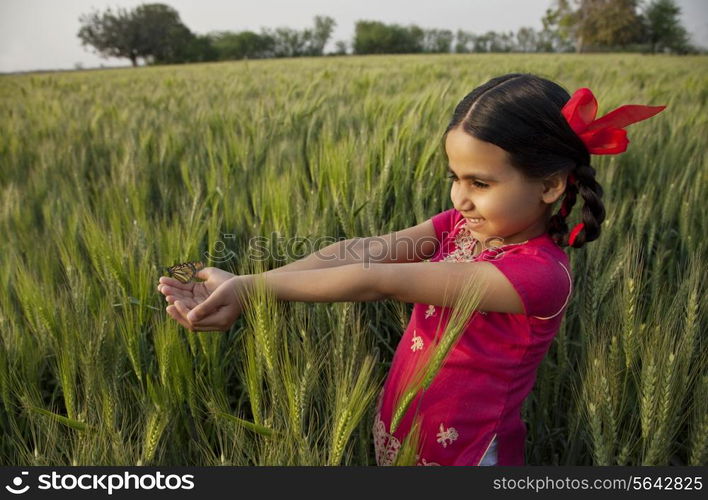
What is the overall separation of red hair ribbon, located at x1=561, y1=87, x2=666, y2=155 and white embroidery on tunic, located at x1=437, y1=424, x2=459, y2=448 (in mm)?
601

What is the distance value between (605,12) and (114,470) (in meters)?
16.1

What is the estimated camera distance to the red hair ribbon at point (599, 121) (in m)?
0.95

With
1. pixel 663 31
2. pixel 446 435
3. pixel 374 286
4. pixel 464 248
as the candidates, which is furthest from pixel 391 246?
pixel 663 31

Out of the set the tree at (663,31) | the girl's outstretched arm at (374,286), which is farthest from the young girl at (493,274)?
the tree at (663,31)

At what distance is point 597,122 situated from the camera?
0.99 m

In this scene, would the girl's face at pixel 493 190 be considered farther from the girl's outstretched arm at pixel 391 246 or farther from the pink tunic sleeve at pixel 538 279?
the girl's outstretched arm at pixel 391 246

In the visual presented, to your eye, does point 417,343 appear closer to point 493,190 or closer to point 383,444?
point 383,444

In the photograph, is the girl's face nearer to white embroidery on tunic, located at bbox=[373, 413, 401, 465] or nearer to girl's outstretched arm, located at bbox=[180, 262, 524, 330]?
girl's outstretched arm, located at bbox=[180, 262, 524, 330]

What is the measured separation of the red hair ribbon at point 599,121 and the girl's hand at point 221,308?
2.19 feet

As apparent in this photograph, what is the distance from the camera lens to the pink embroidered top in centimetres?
97

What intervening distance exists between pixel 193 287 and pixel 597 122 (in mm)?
844

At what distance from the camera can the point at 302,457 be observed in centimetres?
79

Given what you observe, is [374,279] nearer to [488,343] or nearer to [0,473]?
[488,343]

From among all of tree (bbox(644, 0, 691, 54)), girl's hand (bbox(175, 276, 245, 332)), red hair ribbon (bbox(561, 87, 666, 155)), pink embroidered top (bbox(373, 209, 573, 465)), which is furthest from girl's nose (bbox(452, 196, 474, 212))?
tree (bbox(644, 0, 691, 54))
